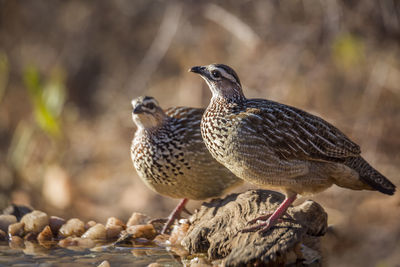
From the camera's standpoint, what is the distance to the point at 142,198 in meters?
10.3

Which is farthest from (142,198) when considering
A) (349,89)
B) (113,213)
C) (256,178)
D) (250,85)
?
(256,178)

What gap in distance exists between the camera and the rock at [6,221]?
211 inches

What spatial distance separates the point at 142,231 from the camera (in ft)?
16.9

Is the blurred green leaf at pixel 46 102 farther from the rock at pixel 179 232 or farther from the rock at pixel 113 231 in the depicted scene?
the rock at pixel 179 232

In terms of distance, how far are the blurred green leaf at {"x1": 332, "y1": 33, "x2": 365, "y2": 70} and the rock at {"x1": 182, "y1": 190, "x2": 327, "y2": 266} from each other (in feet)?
13.4

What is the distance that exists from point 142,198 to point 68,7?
554 cm

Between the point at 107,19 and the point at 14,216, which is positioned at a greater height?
the point at 107,19

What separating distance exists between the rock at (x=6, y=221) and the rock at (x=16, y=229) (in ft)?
0.28

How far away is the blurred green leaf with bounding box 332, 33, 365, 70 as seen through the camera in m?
8.41

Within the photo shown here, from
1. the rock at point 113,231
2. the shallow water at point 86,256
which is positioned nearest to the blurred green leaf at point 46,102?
the rock at point 113,231

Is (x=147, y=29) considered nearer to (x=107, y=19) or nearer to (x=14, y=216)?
(x=107, y=19)

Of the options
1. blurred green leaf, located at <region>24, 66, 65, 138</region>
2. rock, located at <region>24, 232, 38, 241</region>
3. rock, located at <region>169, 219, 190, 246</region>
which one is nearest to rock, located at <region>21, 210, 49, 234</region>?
rock, located at <region>24, 232, 38, 241</region>

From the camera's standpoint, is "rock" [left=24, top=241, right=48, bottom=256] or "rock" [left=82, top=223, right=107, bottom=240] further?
"rock" [left=82, top=223, right=107, bottom=240]

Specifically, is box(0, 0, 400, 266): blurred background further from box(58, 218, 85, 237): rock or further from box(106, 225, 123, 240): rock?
box(58, 218, 85, 237): rock
